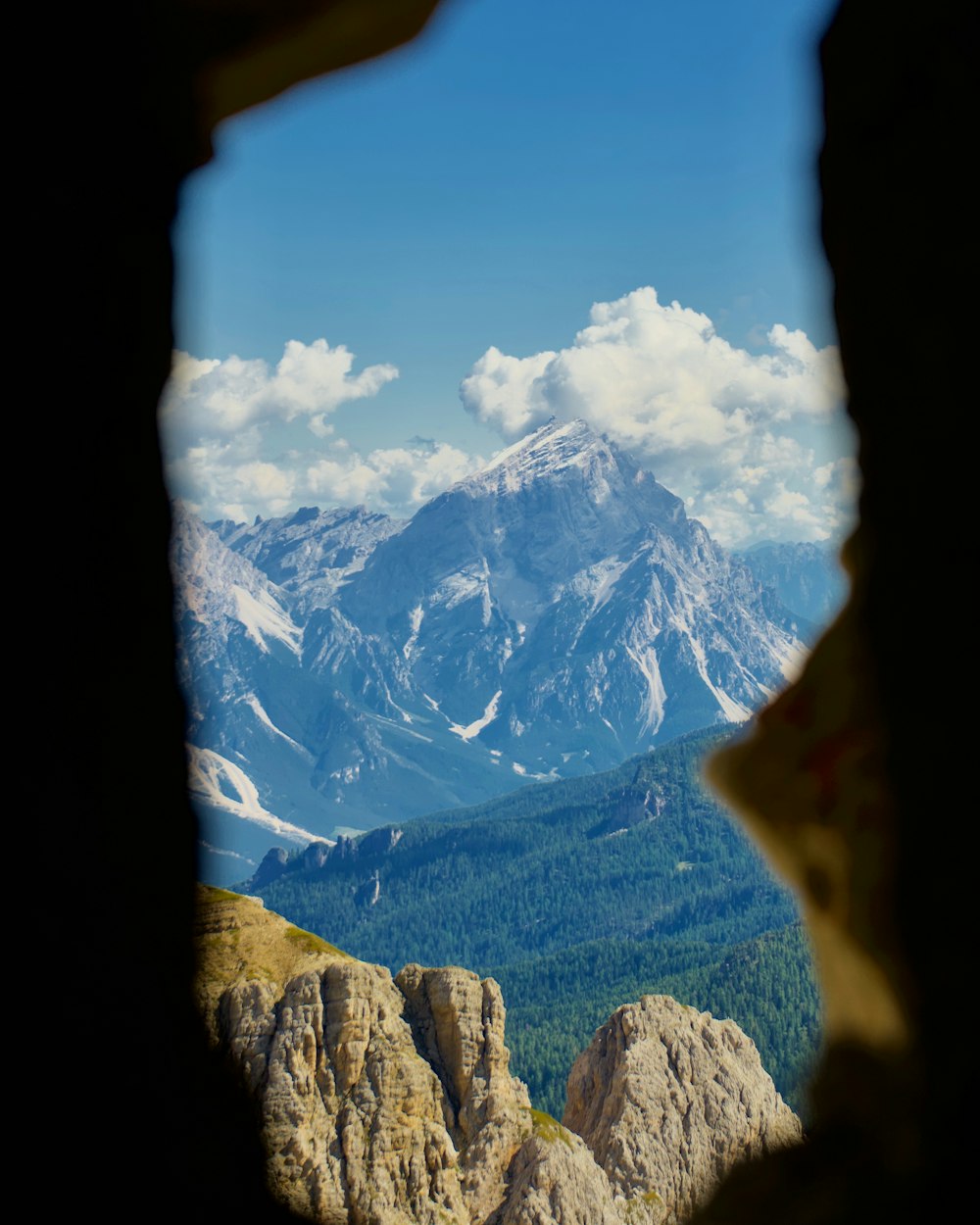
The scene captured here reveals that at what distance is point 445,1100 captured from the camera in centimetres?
5081

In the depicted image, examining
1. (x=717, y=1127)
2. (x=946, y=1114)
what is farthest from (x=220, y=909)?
(x=946, y=1114)

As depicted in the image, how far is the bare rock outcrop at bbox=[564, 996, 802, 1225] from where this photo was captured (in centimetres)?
5606

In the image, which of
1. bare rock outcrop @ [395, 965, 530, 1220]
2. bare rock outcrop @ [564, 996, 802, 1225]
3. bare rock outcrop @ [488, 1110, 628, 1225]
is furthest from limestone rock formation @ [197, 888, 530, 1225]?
bare rock outcrop @ [564, 996, 802, 1225]

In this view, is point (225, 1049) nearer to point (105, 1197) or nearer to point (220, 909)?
point (105, 1197)

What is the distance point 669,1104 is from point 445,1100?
1389 centimetres

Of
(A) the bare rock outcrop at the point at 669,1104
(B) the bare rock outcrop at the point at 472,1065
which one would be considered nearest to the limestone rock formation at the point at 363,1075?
(B) the bare rock outcrop at the point at 472,1065

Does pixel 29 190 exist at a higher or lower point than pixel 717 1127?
higher

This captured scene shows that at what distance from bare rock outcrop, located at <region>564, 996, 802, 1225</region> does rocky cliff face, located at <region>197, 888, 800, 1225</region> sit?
84 mm

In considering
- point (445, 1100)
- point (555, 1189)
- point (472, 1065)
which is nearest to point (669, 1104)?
A: point (472, 1065)

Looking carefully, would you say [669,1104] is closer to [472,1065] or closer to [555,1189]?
[472,1065]

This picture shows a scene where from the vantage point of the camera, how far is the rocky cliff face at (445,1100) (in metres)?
40.9

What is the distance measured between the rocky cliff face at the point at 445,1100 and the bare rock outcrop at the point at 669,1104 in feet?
0.28

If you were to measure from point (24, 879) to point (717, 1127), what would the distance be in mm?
60032

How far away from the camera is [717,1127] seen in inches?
2311
